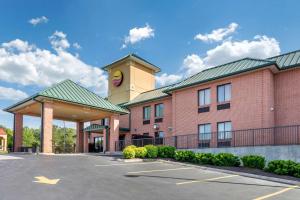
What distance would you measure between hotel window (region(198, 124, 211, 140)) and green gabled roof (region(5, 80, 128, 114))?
8.40 m

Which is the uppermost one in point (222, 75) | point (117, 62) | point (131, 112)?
point (117, 62)

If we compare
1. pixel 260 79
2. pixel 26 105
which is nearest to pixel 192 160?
pixel 260 79

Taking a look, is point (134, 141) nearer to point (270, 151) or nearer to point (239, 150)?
point (239, 150)

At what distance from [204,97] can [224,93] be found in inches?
79.7

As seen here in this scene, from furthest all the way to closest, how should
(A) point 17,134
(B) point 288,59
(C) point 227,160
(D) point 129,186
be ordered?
(A) point 17,134 → (B) point 288,59 → (C) point 227,160 → (D) point 129,186

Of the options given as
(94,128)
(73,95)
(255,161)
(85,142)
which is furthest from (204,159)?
(85,142)

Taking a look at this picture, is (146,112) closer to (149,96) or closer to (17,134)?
(149,96)

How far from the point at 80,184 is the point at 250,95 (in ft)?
51.4

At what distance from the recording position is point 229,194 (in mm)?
10133

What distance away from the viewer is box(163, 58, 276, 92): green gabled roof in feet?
72.2

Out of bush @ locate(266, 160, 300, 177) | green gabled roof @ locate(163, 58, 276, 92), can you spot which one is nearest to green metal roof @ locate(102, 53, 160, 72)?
green gabled roof @ locate(163, 58, 276, 92)

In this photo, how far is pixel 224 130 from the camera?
933 inches

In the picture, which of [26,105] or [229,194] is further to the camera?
[26,105]

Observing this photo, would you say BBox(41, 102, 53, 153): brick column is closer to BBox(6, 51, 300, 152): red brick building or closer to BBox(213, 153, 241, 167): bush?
BBox(6, 51, 300, 152): red brick building
